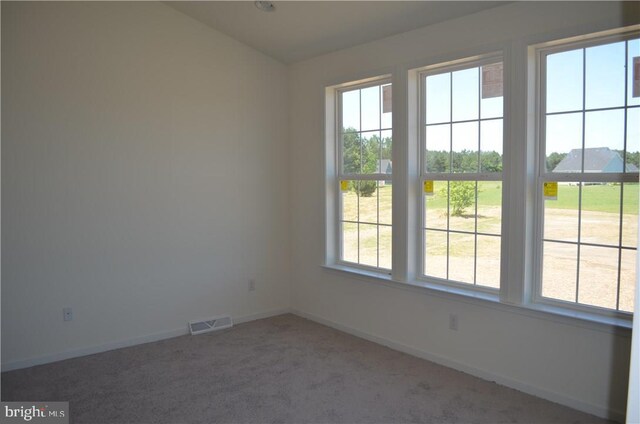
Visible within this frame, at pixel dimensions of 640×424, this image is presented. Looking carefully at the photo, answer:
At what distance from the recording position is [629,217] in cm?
270

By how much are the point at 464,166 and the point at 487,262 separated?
0.75 meters

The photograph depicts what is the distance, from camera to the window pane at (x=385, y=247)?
13.3 ft

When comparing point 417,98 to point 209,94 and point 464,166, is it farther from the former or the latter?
point 209,94

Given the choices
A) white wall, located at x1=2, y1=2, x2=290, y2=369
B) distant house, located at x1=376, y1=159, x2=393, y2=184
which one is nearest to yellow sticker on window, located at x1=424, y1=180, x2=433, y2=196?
distant house, located at x1=376, y1=159, x2=393, y2=184

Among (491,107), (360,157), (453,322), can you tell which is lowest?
(453,322)

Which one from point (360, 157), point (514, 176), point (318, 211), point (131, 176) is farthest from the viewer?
point (318, 211)

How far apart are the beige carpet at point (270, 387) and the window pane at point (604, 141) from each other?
152cm

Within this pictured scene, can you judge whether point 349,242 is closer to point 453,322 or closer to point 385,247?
point 385,247

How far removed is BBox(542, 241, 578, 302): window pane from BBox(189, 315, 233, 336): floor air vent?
9.46ft

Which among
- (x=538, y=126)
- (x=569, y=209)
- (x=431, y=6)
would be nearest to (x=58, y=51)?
(x=431, y=6)

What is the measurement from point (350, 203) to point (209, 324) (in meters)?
1.81

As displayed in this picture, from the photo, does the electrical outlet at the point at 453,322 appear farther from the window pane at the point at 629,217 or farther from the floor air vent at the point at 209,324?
the floor air vent at the point at 209,324

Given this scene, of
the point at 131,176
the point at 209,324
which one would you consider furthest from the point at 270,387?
the point at 131,176

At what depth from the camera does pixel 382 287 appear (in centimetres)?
400
